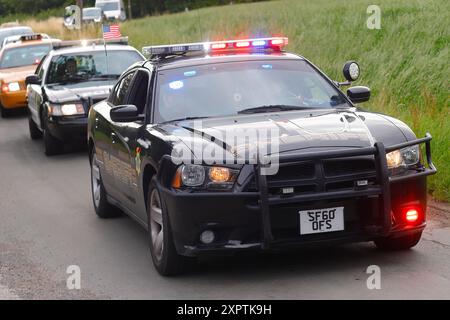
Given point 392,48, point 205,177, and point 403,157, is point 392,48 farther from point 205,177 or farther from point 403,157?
point 205,177

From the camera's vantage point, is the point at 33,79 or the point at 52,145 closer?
the point at 52,145

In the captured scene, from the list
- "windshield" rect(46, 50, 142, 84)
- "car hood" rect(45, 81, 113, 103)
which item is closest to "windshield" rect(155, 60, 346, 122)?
"car hood" rect(45, 81, 113, 103)

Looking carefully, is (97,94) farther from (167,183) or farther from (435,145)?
(167,183)

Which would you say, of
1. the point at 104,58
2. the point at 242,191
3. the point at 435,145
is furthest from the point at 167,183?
the point at 104,58

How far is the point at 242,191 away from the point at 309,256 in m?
1.16

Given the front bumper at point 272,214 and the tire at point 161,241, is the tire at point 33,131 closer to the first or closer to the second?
the tire at point 161,241

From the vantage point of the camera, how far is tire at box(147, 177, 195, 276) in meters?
6.84

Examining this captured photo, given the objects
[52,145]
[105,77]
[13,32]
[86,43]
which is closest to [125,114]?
[52,145]

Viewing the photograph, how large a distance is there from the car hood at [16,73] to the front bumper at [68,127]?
6.00 meters

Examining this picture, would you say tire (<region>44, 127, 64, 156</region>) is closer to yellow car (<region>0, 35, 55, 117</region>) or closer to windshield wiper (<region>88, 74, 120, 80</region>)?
windshield wiper (<region>88, 74, 120, 80</region>)

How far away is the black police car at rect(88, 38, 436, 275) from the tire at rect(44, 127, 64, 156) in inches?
268

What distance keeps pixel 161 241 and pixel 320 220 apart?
1.24m

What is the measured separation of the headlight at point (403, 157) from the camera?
6801 millimetres

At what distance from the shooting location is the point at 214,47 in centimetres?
855
